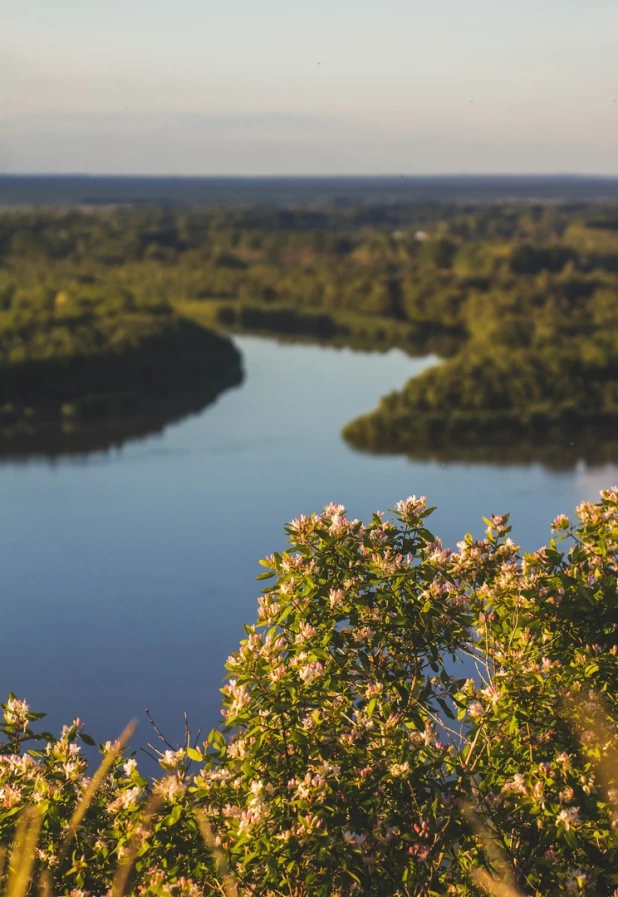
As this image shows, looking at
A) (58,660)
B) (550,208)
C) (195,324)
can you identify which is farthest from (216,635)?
(550,208)

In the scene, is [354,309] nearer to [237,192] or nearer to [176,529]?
[176,529]

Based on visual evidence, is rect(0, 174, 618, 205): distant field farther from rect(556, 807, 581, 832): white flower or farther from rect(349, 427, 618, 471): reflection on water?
rect(556, 807, 581, 832): white flower

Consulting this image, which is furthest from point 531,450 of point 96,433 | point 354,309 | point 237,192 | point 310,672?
point 237,192

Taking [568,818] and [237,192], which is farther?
[237,192]

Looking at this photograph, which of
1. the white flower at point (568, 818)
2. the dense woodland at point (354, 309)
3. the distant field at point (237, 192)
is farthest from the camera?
the distant field at point (237, 192)

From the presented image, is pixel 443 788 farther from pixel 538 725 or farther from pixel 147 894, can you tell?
pixel 147 894

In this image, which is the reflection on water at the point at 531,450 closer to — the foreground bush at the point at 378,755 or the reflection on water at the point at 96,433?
the reflection on water at the point at 96,433

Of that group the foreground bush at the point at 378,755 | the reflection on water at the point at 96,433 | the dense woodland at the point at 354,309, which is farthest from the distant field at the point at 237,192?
the foreground bush at the point at 378,755
